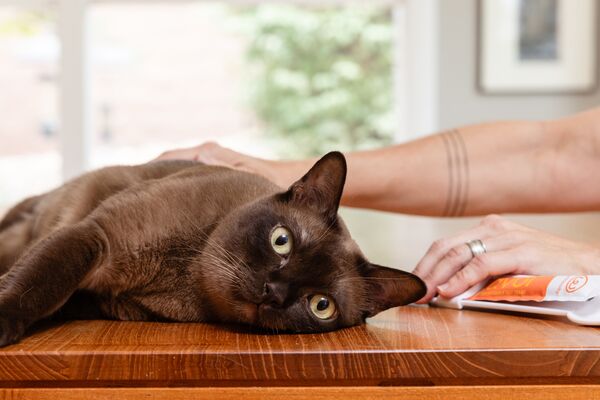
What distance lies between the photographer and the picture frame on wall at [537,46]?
13.6 feet

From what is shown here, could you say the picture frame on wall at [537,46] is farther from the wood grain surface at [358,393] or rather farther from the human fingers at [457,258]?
the wood grain surface at [358,393]

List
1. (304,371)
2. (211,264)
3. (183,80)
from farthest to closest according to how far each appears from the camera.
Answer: (183,80), (211,264), (304,371)

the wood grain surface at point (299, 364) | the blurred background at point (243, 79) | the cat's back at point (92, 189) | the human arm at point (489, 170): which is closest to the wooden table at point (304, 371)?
the wood grain surface at point (299, 364)

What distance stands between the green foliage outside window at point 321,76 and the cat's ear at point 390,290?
3754mm

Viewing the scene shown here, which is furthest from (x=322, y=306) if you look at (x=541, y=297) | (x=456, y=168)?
(x=456, y=168)

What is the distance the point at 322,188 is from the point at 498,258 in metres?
0.26

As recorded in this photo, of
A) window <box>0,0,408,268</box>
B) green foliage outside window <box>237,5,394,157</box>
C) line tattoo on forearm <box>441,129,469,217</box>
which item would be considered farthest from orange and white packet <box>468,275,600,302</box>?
green foliage outside window <box>237,5,394,157</box>

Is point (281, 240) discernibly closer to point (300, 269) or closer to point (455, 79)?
point (300, 269)

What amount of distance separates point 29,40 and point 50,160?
68 cm

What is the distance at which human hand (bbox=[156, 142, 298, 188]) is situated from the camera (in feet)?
4.78

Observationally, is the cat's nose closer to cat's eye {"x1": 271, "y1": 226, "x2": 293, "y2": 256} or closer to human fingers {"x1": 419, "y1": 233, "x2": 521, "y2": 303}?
cat's eye {"x1": 271, "y1": 226, "x2": 293, "y2": 256}

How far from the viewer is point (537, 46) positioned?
4180 millimetres

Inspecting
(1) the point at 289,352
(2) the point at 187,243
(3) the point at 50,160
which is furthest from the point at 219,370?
(3) the point at 50,160

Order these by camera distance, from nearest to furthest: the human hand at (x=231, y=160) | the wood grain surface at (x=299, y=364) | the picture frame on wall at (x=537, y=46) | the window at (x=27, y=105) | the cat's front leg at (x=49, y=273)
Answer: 1. the wood grain surface at (x=299, y=364)
2. the cat's front leg at (x=49, y=273)
3. the human hand at (x=231, y=160)
4. the picture frame on wall at (x=537, y=46)
5. the window at (x=27, y=105)
